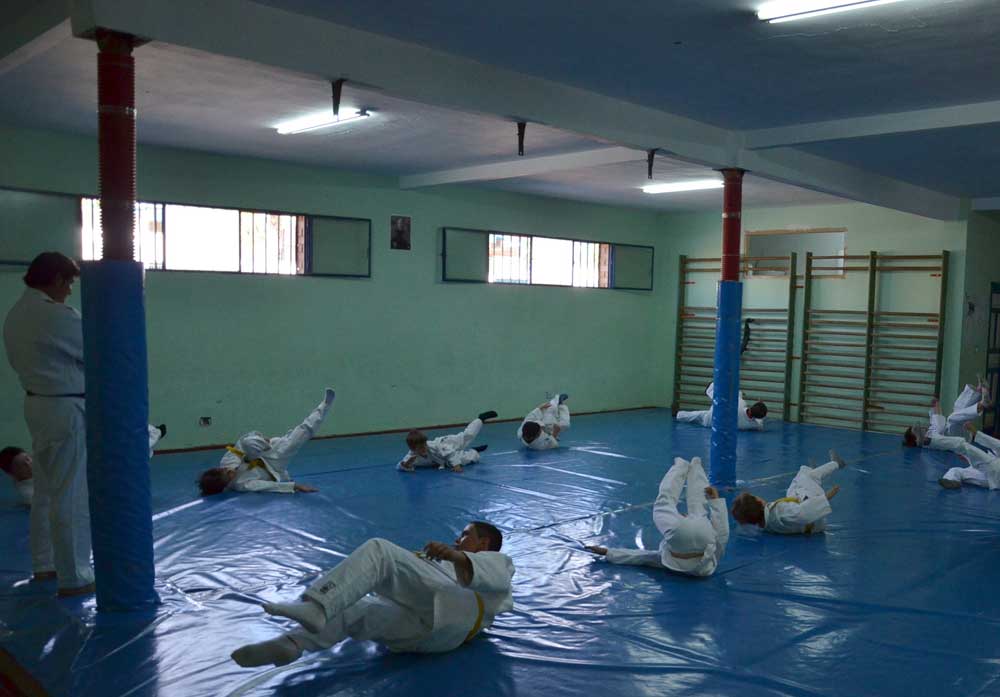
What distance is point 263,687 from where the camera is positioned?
11.0 feet

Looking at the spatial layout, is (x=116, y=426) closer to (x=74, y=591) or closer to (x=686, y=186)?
(x=74, y=591)

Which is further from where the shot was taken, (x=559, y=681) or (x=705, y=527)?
(x=705, y=527)

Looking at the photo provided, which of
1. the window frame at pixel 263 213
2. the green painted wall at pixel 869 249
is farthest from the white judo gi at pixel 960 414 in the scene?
the window frame at pixel 263 213

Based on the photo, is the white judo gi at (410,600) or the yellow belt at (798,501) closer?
the white judo gi at (410,600)

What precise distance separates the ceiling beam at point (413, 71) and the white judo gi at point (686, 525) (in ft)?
9.28

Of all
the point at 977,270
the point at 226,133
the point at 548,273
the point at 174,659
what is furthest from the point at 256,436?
the point at 977,270

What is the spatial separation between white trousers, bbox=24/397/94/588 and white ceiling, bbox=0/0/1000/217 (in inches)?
78.3

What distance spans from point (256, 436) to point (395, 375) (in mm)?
3464

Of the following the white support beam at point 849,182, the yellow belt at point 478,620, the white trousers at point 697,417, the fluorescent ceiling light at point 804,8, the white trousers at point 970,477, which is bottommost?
the white trousers at point 697,417

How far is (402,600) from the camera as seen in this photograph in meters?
3.50

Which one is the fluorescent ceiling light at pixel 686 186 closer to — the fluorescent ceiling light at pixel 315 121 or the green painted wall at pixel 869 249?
the green painted wall at pixel 869 249

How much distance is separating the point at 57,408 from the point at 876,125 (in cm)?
654

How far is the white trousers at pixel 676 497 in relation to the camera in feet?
16.1

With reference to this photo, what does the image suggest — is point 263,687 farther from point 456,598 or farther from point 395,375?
point 395,375
